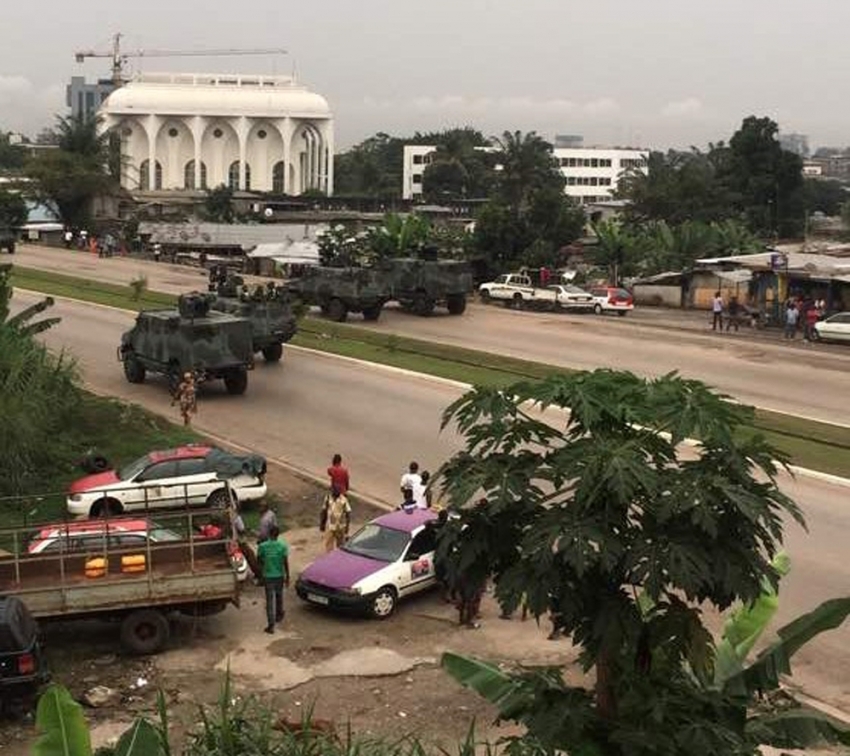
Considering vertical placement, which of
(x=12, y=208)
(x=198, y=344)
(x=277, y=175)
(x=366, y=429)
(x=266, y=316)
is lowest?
(x=366, y=429)

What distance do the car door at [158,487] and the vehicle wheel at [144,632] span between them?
4.53 m

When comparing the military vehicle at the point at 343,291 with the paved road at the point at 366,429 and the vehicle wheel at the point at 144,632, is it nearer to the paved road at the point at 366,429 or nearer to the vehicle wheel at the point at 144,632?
the paved road at the point at 366,429

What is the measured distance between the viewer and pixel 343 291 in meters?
39.1

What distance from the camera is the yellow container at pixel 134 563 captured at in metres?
12.7

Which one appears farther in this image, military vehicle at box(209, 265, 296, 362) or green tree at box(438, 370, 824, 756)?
military vehicle at box(209, 265, 296, 362)

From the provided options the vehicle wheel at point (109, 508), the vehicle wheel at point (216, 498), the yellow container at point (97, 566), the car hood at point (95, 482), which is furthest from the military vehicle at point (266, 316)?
the yellow container at point (97, 566)

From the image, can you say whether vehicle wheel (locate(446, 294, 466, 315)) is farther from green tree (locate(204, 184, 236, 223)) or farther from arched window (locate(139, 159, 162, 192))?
arched window (locate(139, 159, 162, 192))

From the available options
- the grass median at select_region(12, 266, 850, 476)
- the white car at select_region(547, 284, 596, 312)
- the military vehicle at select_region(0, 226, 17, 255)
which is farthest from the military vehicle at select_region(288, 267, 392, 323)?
the military vehicle at select_region(0, 226, 17, 255)

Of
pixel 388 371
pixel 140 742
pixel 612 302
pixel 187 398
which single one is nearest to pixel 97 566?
pixel 140 742

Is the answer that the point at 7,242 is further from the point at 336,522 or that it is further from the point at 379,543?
the point at 379,543

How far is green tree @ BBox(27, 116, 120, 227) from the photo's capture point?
73375mm

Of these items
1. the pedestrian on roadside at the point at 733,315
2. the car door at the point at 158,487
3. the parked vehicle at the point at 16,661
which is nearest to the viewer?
the parked vehicle at the point at 16,661

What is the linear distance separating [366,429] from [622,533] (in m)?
17.1

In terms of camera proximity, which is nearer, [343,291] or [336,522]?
[336,522]
